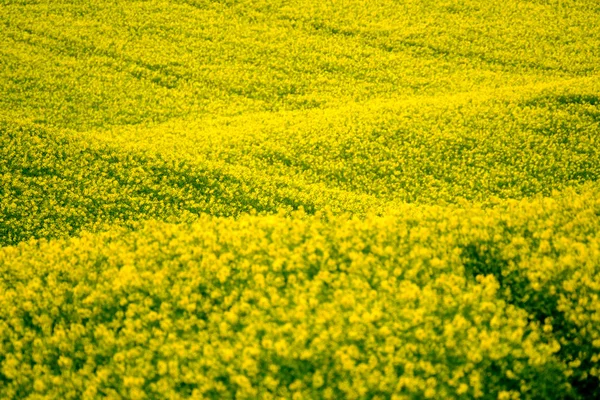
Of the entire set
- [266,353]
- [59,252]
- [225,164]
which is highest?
[266,353]

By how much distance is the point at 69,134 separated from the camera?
706 inches

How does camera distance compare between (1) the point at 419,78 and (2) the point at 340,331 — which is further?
(1) the point at 419,78

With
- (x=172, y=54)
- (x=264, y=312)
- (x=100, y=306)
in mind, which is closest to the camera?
(x=264, y=312)

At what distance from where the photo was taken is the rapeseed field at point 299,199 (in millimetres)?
5465

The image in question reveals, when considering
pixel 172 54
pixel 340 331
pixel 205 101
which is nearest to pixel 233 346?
pixel 340 331

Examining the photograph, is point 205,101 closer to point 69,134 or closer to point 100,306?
point 69,134

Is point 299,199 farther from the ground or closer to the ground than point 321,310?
closer to the ground

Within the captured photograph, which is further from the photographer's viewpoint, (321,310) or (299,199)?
(299,199)

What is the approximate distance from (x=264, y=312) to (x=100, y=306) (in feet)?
6.65

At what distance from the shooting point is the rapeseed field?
546 cm

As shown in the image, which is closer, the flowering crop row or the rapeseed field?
the flowering crop row

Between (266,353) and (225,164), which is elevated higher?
(266,353)

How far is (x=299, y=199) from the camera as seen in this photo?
1490cm

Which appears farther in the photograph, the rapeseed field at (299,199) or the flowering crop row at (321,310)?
the rapeseed field at (299,199)
